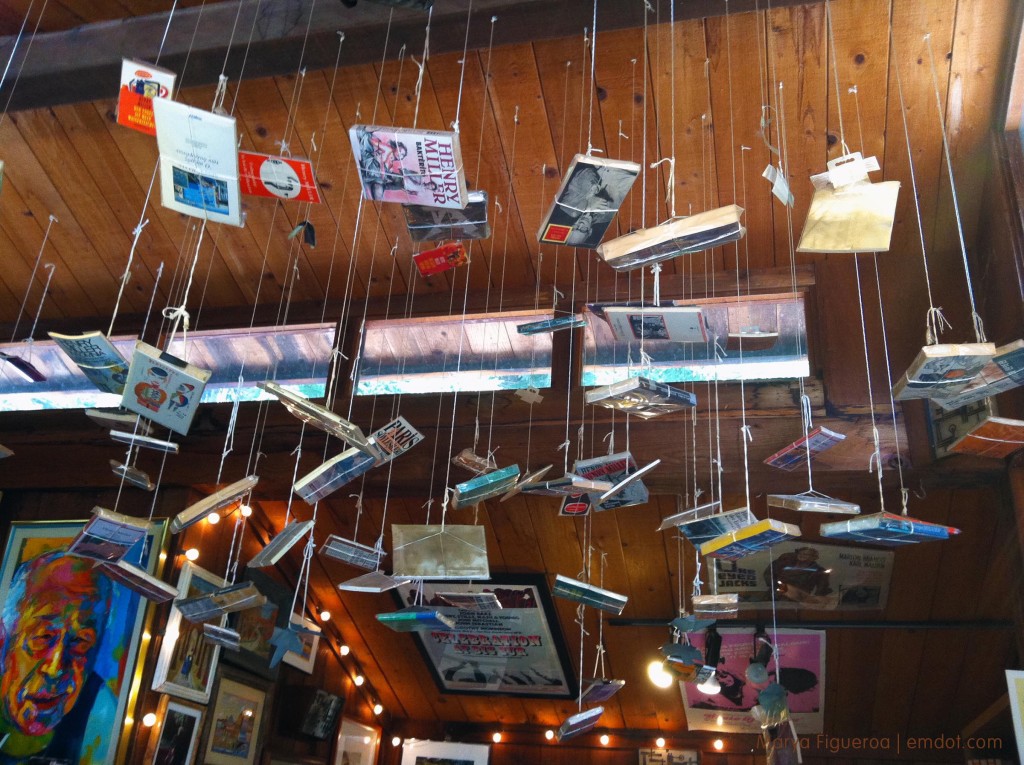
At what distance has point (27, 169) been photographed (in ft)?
18.6

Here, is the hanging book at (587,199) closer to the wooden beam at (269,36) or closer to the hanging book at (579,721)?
the wooden beam at (269,36)

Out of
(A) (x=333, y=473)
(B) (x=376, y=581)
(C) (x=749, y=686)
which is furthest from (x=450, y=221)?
(C) (x=749, y=686)

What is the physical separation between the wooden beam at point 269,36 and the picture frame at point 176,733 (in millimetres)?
3711

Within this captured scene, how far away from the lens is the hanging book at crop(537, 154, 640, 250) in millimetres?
3199

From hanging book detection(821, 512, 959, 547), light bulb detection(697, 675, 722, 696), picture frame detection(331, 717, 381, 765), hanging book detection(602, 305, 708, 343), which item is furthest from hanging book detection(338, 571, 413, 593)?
picture frame detection(331, 717, 381, 765)

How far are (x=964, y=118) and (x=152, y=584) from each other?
15.6 feet

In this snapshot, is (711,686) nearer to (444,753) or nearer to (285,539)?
(444,753)

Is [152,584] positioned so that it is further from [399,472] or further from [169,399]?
[399,472]

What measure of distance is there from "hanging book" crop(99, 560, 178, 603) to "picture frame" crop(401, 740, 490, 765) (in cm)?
399

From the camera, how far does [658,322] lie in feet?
12.0

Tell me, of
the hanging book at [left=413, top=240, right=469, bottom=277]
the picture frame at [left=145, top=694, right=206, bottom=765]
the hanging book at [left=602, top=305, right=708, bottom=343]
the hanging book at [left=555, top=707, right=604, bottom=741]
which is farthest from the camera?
the picture frame at [left=145, top=694, right=206, bottom=765]

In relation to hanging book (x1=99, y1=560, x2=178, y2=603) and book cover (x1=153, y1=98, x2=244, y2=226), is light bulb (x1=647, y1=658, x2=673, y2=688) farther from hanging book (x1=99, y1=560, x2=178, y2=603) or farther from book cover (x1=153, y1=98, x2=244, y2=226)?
book cover (x1=153, y1=98, x2=244, y2=226)

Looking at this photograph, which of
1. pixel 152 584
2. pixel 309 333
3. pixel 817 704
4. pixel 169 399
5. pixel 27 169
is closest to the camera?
pixel 169 399

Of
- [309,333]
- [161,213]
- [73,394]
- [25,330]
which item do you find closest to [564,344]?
[309,333]
